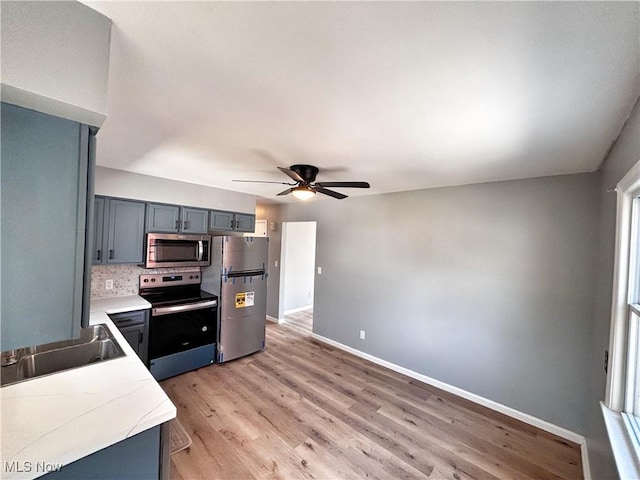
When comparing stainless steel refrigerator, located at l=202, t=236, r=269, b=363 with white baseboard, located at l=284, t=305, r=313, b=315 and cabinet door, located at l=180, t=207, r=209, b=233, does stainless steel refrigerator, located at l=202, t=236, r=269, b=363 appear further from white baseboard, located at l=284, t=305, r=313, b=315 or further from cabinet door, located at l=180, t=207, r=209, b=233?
white baseboard, located at l=284, t=305, r=313, b=315

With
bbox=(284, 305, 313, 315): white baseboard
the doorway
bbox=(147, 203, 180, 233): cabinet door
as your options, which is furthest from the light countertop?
bbox=(284, 305, 313, 315): white baseboard

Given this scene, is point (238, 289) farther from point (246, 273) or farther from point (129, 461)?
point (129, 461)

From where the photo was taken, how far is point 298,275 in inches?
235

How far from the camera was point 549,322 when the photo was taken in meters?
2.38

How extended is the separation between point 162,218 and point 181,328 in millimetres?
1388

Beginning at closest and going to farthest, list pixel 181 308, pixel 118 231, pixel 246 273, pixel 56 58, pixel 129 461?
pixel 56 58 → pixel 129 461 → pixel 118 231 → pixel 181 308 → pixel 246 273

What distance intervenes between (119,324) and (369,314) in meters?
2.99

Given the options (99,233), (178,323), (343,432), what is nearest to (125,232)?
(99,233)

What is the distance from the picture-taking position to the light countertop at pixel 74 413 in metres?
0.91

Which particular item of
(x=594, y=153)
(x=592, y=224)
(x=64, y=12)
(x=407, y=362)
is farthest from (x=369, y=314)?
(x=64, y=12)

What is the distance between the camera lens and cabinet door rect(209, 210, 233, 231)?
3668 mm

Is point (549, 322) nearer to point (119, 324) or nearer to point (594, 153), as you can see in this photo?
point (594, 153)

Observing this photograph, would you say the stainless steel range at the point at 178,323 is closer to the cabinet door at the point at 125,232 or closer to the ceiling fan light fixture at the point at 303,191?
the cabinet door at the point at 125,232

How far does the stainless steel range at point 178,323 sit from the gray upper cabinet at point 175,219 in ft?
2.12
